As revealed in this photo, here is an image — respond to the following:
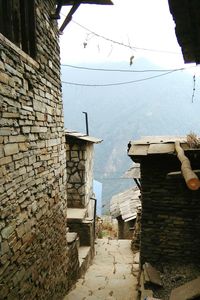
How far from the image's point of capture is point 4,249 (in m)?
3.25

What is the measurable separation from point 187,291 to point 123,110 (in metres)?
78.9

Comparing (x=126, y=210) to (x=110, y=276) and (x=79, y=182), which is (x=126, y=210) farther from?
(x=110, y=276)

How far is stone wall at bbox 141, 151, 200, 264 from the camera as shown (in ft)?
18.5

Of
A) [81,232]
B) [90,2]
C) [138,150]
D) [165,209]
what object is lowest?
[81,232]

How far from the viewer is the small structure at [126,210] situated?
12198mm

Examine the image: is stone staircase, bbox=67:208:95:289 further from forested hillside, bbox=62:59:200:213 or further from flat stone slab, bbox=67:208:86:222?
forested hillside, bbox=62:59:200:213

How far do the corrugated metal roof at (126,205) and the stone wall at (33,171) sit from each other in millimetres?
6189

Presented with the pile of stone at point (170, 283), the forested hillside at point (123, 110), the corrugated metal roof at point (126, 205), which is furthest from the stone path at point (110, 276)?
the forested hillside at point (123, 110)

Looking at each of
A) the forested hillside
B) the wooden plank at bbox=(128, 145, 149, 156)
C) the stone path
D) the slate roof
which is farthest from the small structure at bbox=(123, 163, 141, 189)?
the forested hillside

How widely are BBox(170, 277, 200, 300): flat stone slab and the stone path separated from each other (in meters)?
1.74

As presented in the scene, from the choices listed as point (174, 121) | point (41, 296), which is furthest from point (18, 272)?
point (174, 121)

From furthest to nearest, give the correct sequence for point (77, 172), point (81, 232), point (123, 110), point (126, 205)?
point (123, 110)
point (126, 205)
point (77, 172)
point (81, 232)

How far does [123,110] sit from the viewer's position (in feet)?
270

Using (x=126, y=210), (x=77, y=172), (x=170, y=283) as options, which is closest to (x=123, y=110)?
(x=126, y=210)
